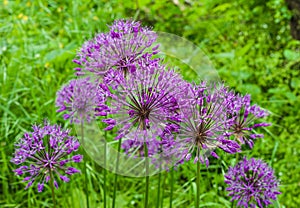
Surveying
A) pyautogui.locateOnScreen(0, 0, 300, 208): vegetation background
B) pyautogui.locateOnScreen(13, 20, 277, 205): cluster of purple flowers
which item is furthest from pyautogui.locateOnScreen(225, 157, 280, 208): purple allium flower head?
pyautogui.locateOnScreen(13, 20, 277, 205): cluster of purple flowers

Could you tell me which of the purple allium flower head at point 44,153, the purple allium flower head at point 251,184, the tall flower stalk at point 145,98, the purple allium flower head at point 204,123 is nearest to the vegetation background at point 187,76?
the purple allium flower head at point 251,184

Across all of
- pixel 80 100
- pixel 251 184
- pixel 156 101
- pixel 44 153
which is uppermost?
pixel 80 100

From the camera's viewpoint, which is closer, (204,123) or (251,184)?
(204,123)

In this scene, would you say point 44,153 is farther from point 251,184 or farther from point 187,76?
point 187,76

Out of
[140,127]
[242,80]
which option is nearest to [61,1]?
[242,80]

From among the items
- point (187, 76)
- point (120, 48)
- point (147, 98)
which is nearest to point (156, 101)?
point (147, 98)

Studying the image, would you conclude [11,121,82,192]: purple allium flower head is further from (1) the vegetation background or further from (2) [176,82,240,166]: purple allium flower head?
(1) the vegetation background

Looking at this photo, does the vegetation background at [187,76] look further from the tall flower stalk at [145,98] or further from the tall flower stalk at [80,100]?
the tall flower stalk at [145,98]
